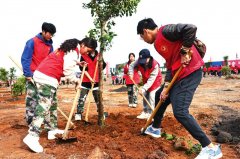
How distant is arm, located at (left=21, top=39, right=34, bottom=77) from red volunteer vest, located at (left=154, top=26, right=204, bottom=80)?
8.73ft

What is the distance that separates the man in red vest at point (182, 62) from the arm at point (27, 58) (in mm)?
2387

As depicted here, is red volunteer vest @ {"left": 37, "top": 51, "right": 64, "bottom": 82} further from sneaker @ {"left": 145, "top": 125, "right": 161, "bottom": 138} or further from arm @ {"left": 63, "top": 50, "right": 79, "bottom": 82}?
sneaker @ {"left": 145, "top": 125, "right": 161, "bottom": 138}

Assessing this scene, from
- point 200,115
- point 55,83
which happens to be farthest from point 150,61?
point 55,83

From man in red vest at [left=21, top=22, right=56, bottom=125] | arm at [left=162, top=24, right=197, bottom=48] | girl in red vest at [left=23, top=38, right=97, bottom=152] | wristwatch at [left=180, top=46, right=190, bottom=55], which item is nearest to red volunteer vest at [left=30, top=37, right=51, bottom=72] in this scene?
man in red vest at [left=21, top=22, right=56, bottom=125]

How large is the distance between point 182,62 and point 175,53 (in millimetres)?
230

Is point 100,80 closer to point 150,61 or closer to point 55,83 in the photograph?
point 55,83

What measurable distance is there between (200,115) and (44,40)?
4.18m

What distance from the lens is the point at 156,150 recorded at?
14.8 ft

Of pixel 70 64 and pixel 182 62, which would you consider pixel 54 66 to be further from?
pixel 182 62

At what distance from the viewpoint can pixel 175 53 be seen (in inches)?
166

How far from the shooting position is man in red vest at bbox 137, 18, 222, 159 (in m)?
3.96

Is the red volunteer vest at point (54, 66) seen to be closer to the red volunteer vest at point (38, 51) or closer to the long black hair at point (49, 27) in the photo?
the long black hair at point (49, 27)

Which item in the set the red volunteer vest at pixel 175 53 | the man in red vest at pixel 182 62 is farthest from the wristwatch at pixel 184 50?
the red volunteer vest at pixel 175 53

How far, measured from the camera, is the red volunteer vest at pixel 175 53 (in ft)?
13.5
